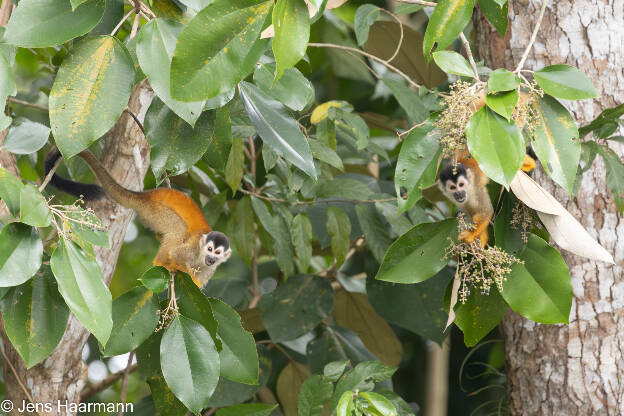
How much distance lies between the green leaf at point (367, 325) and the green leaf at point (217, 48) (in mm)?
1528

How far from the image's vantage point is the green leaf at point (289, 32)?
2.81ft

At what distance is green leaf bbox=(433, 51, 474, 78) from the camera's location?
1.02m

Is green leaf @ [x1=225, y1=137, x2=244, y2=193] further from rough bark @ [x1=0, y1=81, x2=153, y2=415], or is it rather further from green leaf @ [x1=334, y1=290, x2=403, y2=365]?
green leaf @ [x1=334, y1=290, x2=403, y2=365]

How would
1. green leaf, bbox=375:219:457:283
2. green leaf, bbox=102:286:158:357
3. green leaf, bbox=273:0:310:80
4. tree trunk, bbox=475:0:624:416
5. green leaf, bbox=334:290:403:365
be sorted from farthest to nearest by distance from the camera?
green leaf, bbox=334:290:403:365 → tree trunk, bbox=475:0:624:416 → green leaf, bbox=375:219:457:283 → green leaf, bbox=102:286:158:357 → green leaf, bbox=273:0:310:80

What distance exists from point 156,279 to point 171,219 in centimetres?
39

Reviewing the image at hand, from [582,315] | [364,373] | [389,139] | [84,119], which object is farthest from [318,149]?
[389,139]

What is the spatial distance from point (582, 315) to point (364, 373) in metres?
0.60

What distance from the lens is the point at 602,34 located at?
5.60 feet

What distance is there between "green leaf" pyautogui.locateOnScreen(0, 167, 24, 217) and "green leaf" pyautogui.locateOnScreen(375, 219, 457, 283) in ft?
2.19

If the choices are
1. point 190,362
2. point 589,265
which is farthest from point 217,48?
point 589,265

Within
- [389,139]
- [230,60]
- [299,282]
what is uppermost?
[230,60]

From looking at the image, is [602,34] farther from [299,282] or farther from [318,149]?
[299,282]

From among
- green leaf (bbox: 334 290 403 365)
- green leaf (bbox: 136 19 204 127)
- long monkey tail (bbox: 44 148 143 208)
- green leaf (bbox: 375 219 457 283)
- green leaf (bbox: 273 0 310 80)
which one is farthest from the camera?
green leaf (bbox: 334 290 403 365)

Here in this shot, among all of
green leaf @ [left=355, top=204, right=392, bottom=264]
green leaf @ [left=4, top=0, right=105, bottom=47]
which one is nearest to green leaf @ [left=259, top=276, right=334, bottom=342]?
green leaf @ [left=355, top=204, right=392, bottom=264]
